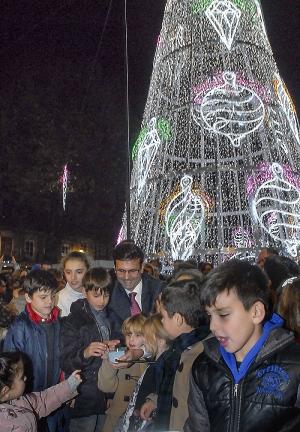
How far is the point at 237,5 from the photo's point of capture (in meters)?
12.4

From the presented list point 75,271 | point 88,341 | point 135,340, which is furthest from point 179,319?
point 75,271

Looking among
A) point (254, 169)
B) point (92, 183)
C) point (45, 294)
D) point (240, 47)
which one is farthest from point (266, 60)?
point (92, 183)

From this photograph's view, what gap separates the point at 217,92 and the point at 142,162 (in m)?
2.64

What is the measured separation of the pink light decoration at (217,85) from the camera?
12891 millimetres

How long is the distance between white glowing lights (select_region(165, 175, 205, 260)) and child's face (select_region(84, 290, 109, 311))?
9012 millimetres

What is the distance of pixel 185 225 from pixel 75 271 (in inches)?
351

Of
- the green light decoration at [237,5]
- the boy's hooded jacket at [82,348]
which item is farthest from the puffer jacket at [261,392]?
the green light decoration at [237,5]

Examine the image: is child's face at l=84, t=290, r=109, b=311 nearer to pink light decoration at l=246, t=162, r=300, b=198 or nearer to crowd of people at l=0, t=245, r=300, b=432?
crowd of people at l=0, t=245, r=300, b=432

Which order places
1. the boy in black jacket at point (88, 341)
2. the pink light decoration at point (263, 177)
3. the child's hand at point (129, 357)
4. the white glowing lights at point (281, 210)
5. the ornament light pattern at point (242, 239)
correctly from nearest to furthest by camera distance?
the child's hand at point (129, 357) < the boy in black jacket at point (88, 341) < the white glowing lights at point (281, 210) < the pink light decoration at point (263, 177) < the ornament light pattern at point (242, 239)

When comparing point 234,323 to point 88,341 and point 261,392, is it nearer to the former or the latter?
point 261,392

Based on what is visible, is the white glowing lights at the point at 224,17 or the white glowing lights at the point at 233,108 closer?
the white glowing lights at the point at 224,17

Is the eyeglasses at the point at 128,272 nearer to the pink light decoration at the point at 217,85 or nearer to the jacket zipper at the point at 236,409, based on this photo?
the jacket zipper at the point at 236,409

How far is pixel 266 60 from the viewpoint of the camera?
13.1 metres

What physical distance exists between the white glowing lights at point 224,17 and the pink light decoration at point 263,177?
10.6ft
